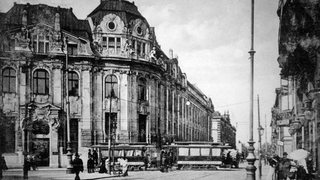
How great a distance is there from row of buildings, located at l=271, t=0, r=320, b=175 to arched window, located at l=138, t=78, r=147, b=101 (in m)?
17.6

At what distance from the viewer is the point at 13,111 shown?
26859 mm

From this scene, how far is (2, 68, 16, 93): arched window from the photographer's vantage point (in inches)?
1043

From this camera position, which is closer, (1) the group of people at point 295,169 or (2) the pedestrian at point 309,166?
(1) the group of people at point 295,169

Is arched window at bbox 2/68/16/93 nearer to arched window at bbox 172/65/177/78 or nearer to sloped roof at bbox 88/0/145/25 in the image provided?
sloped roof at bbox 88/0/145/25

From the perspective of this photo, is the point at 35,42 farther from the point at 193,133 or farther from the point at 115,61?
the point at 193,133

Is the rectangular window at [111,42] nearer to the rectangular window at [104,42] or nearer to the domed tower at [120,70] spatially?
the domed tower at [120,70]

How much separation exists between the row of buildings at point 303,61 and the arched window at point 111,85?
1695 centimetres

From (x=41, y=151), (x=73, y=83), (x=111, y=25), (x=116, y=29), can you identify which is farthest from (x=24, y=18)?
(x=41, y=151)

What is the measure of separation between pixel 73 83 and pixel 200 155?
9.22 metres

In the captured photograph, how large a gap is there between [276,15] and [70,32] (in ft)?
65.0

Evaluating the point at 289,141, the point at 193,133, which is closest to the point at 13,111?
the point at 289,141

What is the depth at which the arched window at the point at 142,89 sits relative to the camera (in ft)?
105

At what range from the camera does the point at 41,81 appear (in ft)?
93.1

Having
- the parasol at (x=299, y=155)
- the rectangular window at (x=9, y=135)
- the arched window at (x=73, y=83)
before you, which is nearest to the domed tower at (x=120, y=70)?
the arched window at (x=73, y=83)
